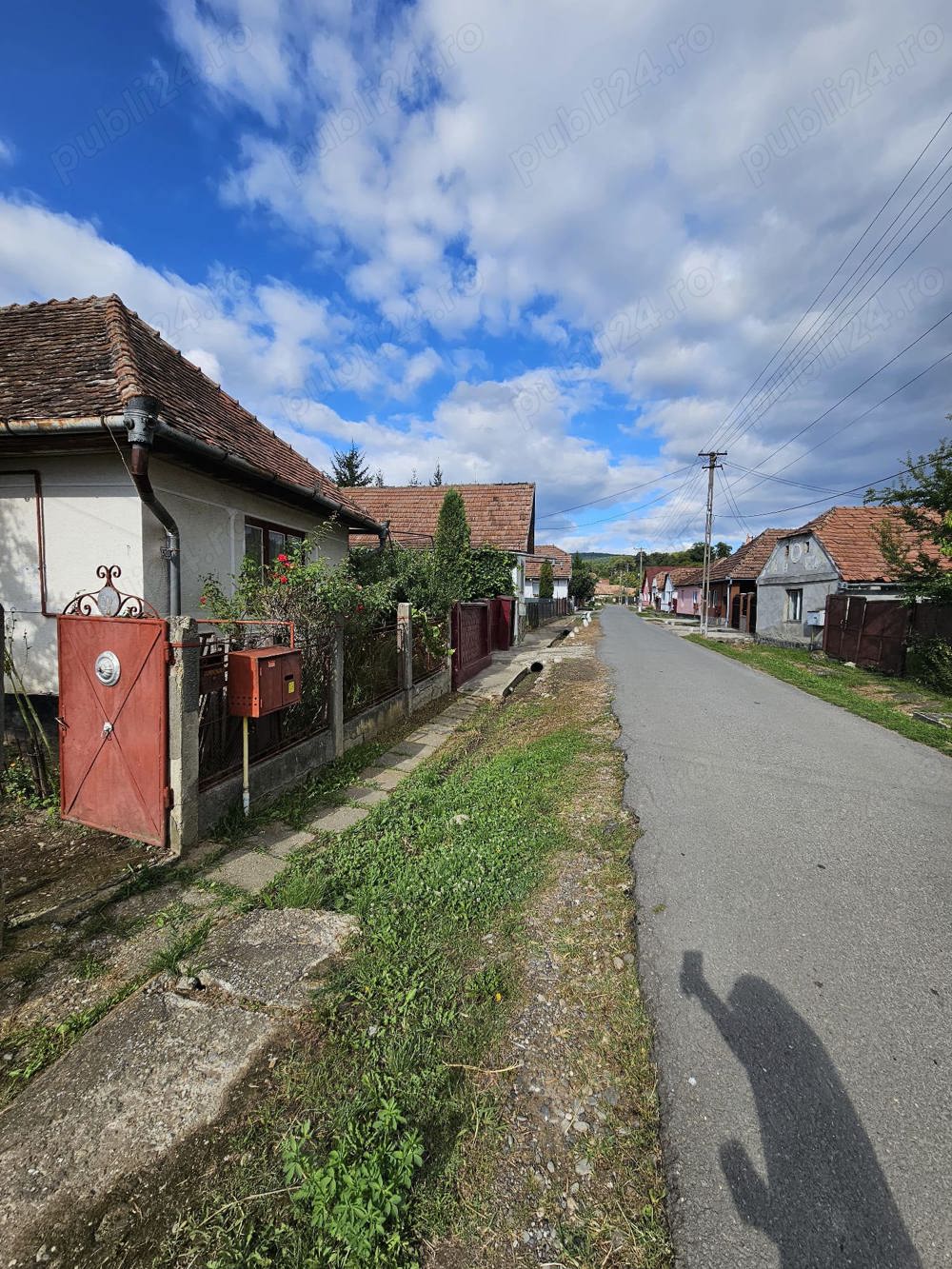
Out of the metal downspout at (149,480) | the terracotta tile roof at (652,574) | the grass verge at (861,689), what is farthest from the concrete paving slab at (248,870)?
the terracotta tile roof at (652,574)

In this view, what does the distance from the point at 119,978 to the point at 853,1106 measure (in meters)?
3.24

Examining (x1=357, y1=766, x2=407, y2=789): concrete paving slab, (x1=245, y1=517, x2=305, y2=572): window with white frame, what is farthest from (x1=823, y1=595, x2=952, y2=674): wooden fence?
(x1=245, y1=517, x2=305, y2=572): window with white frame

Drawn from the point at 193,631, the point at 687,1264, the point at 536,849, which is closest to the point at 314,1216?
the point at 687,1264

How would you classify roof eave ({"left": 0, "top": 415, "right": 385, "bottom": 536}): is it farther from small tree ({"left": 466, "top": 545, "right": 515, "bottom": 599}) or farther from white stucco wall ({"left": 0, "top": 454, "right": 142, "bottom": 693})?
small tree ({"left": 466, "top": 545, "right": 515, "bottom": 599})

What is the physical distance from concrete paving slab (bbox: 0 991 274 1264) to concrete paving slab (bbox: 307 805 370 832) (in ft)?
6.23

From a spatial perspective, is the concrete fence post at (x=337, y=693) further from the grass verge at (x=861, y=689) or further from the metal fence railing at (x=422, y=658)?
the grass verge at (x=861, y=689)

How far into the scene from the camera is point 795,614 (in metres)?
21.7

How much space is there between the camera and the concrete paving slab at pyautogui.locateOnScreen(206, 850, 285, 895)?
361cm

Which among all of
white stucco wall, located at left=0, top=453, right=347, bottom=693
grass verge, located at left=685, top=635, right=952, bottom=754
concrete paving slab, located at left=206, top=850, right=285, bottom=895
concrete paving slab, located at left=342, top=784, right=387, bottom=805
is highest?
white stucco wall, located at left=0, top=453, right=347, bottom=693

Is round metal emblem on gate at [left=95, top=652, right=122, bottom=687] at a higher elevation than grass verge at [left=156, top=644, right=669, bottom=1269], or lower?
higher

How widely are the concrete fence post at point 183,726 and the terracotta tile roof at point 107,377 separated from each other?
9.04 feet

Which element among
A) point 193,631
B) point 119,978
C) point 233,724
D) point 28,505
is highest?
point 28,505

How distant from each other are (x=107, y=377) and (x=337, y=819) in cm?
528

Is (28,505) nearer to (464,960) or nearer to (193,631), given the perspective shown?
(193,631)
